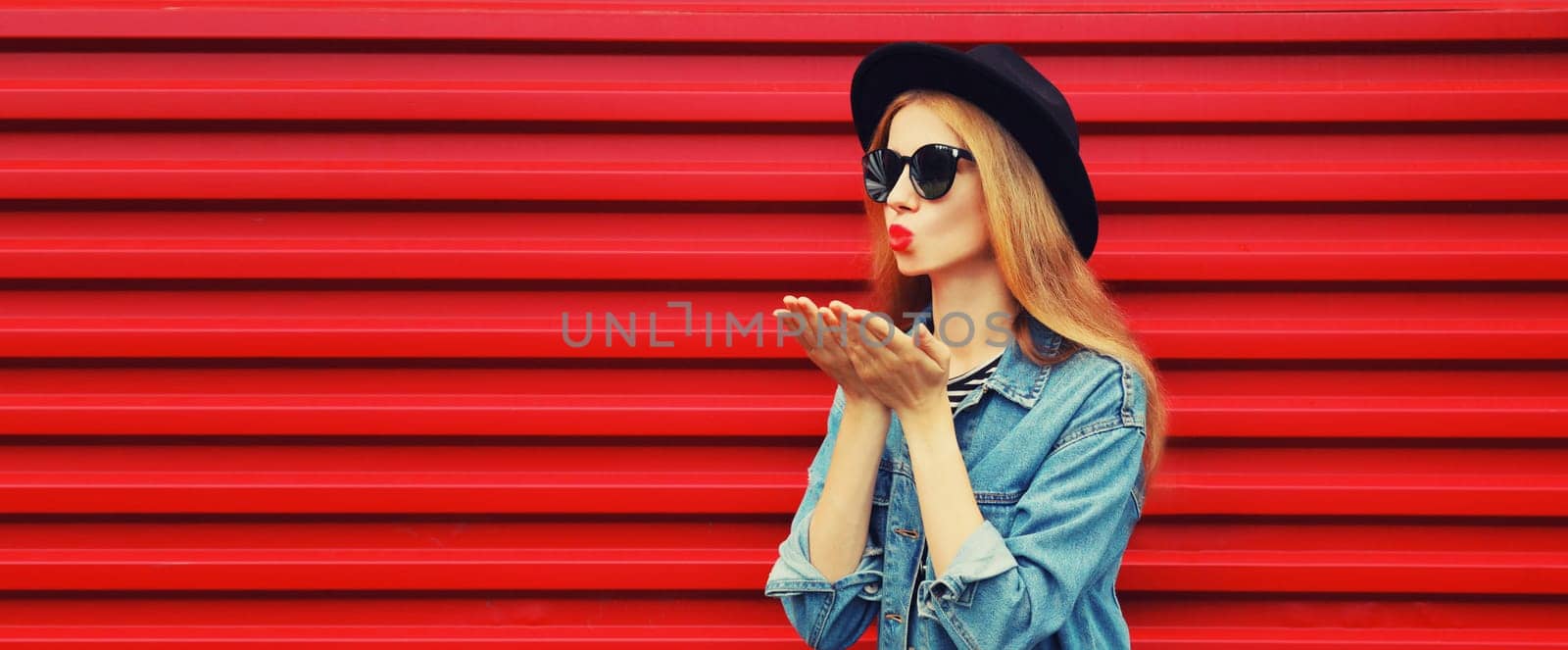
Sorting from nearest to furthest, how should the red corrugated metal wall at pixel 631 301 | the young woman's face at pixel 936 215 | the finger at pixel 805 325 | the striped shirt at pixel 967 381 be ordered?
the finger at pixel 805 325 → the young woman's face at pixel 936 215 → the striped shirt at pixel 967 381 → the red corrugated metal wall at pixel 631 301

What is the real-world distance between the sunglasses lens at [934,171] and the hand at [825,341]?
0.29 m

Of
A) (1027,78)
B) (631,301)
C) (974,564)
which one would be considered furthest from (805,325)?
(631,301)

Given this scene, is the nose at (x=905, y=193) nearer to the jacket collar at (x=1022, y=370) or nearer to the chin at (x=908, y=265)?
the chin at (x=908, y=265)

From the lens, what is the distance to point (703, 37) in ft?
9.14

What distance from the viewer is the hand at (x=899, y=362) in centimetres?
167

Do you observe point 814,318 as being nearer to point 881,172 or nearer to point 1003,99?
point 881,172

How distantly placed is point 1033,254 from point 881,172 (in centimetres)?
33

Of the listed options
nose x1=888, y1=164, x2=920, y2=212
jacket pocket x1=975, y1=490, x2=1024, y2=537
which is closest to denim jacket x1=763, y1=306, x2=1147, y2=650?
jacket pocket x1=975, y1=490, x2=1024, y2=537

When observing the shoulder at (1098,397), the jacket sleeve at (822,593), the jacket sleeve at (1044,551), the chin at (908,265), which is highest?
the chin at (908,265)

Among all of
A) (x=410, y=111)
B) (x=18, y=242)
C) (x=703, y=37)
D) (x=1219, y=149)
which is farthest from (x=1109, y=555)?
(x=18, y=242)

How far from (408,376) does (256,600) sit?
2.51ft

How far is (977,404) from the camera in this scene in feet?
6.31

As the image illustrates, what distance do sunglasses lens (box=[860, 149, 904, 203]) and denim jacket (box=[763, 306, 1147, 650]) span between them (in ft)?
1.12

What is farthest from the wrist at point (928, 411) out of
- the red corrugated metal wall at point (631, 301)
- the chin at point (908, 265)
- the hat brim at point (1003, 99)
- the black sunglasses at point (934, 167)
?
the red corrugated metal wall at point (631, 301)
